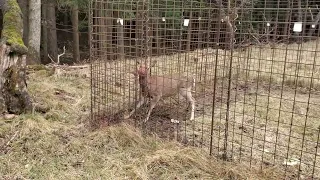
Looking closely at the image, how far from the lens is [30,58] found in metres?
10.0

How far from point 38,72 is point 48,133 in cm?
412

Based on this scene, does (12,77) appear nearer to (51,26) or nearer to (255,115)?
(255,115)

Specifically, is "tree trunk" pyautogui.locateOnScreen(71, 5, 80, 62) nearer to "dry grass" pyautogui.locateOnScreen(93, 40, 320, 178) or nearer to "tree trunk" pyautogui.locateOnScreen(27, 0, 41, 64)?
"tree trunk" pyautogui.locateOnScreen(27, 0, 41, 64)

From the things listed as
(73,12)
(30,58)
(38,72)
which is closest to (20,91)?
(38,72)

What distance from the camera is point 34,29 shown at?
9797 mm

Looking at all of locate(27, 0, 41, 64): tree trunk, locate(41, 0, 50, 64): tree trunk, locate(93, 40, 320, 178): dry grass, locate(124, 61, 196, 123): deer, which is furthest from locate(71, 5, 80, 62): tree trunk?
locate(124, 61, 196, 123): deer

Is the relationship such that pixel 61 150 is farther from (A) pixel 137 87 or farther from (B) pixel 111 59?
(B) pixel 111 59

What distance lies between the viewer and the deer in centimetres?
546

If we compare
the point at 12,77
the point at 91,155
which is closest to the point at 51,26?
the point at 12,77

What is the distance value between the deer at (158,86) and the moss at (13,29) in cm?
191

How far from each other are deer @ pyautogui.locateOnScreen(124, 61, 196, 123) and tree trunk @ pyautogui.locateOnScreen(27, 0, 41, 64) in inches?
215

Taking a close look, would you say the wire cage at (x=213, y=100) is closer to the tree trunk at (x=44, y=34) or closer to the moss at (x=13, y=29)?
the moss at (x=13, y=29)

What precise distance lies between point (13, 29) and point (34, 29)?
433cm

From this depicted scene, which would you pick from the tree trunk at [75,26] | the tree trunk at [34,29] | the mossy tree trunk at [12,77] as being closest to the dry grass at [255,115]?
the mossy tree trunk at [12,77]
